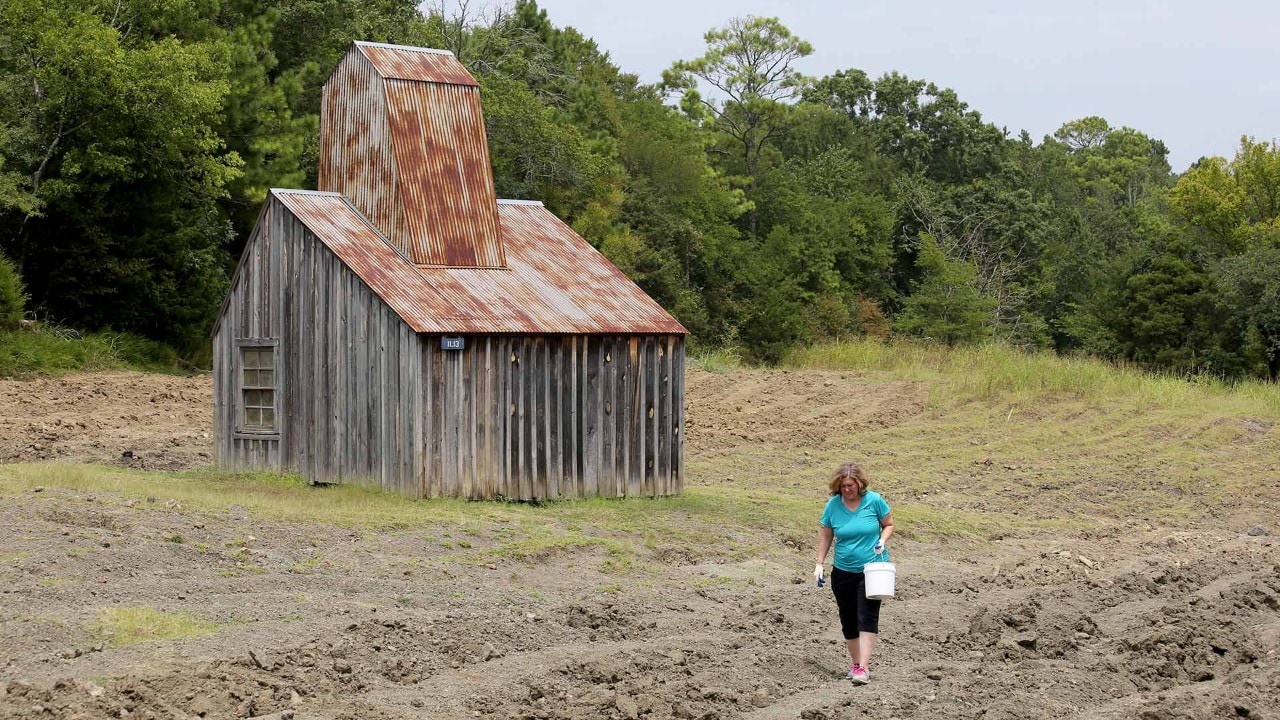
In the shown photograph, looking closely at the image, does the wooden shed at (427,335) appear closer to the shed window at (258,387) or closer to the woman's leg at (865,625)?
the shed window at (258,387)

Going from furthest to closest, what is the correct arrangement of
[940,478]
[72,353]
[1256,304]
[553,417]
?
[1256,304], [72,353], [940,478], [553,417]

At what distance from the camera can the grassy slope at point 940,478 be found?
1764cm

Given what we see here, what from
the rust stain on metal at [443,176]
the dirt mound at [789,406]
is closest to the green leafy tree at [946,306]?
the dirt mound at [789,406]

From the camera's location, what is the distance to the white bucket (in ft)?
35.3

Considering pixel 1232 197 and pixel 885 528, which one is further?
pixel 1232 197

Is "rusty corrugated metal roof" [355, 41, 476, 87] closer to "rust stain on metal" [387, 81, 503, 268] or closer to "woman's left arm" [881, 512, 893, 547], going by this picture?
"rust stain on metal" [387, 81, 503, 268]

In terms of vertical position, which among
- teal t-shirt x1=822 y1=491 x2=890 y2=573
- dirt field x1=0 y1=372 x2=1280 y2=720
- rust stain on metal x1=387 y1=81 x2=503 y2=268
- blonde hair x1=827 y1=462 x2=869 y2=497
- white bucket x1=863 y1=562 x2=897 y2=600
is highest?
rust stain on metal x1=387 y1=81 x2=503 y2=268

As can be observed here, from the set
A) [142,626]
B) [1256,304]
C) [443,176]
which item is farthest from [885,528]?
[1256,304]

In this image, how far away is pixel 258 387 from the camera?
71.5 feet

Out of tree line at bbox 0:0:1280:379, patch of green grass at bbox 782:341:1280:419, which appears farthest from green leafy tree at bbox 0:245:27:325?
patch of green grass at bbox 782:341:1280:419

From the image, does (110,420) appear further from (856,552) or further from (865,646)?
(865,646)

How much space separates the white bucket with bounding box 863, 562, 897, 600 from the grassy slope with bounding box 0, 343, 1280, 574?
5.58 metres

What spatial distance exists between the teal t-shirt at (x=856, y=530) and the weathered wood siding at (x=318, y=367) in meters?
9.09

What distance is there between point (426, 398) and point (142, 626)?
8.42 metres
